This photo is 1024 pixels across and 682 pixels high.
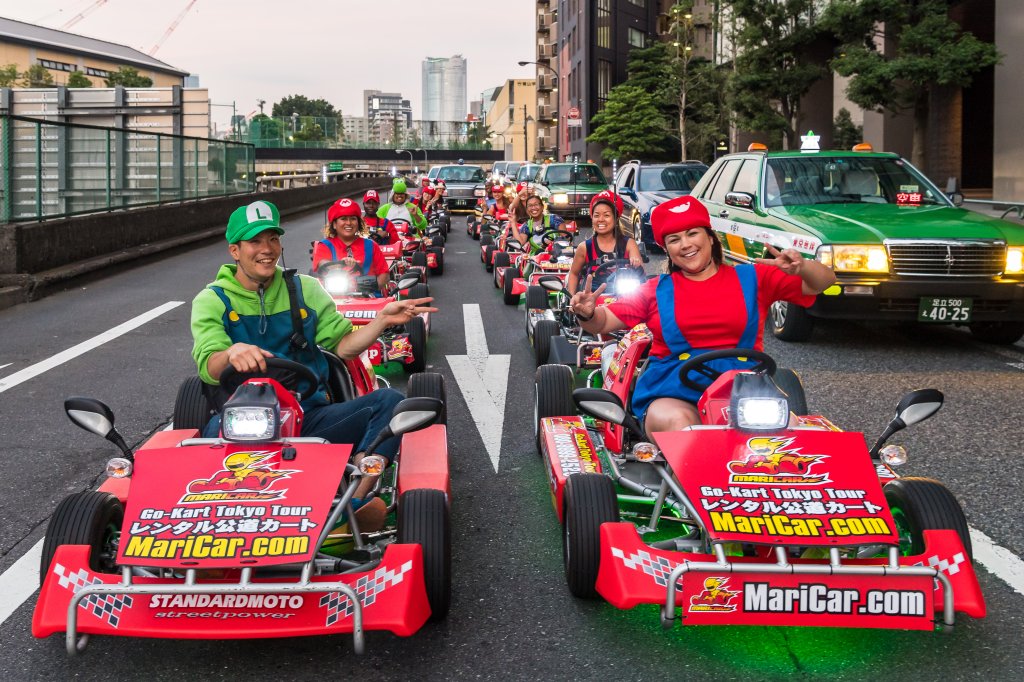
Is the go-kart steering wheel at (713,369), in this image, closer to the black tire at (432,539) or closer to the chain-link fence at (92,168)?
the black tire at (432,539)

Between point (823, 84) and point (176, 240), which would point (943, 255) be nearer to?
point (176, 240)

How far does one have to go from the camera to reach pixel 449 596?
162 inches

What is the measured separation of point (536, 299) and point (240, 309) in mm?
5872

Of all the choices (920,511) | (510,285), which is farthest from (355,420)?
(510,285)

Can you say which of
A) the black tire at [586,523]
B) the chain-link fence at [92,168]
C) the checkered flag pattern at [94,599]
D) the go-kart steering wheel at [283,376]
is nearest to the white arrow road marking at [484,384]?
the go-kart steering wheel at [283,376]

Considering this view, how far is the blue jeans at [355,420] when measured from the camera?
15.6 feet

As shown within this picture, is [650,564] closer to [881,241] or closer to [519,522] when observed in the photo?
[519,522]

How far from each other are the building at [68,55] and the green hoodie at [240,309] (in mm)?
114429

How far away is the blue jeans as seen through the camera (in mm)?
4742

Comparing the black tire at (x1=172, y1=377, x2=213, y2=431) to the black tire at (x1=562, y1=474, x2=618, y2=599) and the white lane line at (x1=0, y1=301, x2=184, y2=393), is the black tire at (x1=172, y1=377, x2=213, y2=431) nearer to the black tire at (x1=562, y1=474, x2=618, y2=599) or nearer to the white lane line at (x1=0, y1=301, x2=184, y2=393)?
the black tire at (x1=562, y1=474, x2=618, y2=599)

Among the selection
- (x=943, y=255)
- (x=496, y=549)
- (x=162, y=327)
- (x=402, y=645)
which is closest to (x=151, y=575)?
(x=402, y=645)

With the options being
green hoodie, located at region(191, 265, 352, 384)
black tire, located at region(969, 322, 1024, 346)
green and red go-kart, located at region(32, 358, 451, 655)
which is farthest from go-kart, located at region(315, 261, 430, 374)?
black tire, located at region(969, 322, 1024, 346)

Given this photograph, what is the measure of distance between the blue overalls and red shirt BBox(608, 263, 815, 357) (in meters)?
0.02

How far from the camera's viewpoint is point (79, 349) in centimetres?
1041
